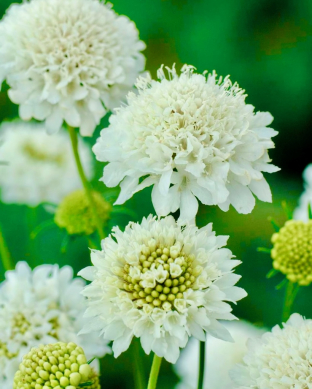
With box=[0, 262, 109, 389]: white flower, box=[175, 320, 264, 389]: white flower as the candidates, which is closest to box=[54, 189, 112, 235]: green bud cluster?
box=[0, 262, 109, 389]: white flower

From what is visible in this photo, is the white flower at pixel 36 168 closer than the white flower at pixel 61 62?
No

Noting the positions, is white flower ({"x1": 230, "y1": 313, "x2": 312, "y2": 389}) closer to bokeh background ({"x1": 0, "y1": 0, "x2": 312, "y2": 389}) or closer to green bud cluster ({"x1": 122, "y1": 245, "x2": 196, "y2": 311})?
green bud cluster ({"x1": 122, "y1": 245, "x2": 196, "y2": 311})

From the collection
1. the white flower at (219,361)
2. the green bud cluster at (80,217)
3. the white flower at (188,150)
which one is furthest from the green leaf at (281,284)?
the green bud cluster at (80,217)

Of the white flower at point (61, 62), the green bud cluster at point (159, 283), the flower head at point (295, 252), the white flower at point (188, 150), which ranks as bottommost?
the green bud cluster at point (159, 283)

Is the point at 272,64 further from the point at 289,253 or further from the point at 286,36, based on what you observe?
the point at 289,253

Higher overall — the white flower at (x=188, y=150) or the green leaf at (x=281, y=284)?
the white flower at (x=188, y=150)

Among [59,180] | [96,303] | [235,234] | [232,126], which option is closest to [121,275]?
[96,303]

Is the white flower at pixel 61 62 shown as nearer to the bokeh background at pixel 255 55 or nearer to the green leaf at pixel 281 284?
the green leaf at pixel 281 284
